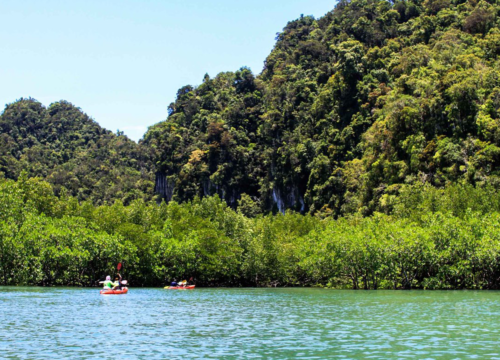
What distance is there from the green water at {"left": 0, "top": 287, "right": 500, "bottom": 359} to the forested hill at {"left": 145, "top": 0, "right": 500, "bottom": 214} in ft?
136

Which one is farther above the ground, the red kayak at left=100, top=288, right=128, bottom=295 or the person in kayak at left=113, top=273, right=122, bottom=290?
the person in kayak at left=113, top=273, right=122, bottom=290

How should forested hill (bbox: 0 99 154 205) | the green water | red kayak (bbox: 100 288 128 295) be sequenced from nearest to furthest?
the green water, red kayak (bbox: 100 288 128 295), forested hill (bbox: 0 99 154 205)

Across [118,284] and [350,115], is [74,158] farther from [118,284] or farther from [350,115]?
[118,284]

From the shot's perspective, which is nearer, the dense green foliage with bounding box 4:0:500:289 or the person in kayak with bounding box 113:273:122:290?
the person in kayak with bounding box 113:273:122:290

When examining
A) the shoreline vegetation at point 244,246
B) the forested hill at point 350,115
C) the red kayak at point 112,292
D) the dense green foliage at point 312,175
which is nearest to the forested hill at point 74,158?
the dense green foliage at point 312,175

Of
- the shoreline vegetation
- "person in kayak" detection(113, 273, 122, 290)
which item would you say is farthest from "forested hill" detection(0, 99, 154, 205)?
"person in kayak" detection(113, 273, 122, 290)

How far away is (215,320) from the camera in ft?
95.2

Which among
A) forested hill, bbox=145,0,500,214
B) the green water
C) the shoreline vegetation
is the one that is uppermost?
forested hill, bbox=145,0,500,214

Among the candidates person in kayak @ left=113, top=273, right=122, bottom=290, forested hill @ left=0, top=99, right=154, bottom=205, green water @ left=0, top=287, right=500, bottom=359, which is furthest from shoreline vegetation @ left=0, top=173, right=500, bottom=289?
forested hill @ left=0, top=99, right=154, bottom=205

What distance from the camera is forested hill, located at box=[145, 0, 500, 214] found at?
76750mm

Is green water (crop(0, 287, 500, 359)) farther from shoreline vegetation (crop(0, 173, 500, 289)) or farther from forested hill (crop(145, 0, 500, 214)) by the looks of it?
forested hill (crop(145, 0, 500, 214))

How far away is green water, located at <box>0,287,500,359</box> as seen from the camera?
19344 millimetres

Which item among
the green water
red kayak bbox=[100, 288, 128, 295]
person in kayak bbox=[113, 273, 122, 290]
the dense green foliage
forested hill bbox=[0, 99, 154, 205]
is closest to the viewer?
the green water

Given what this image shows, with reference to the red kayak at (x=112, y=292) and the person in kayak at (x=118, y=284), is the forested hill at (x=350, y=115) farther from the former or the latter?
the red kayak at (x=112, y=292)
